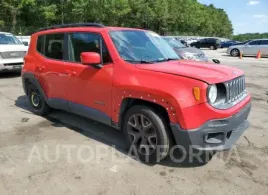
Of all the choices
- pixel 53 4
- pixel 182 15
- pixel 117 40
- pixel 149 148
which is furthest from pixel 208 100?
pixel 182 15

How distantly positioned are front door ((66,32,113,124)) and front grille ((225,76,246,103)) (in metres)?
1.56

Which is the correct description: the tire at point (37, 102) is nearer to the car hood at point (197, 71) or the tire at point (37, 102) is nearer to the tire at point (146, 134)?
the tire at point (146, 134)

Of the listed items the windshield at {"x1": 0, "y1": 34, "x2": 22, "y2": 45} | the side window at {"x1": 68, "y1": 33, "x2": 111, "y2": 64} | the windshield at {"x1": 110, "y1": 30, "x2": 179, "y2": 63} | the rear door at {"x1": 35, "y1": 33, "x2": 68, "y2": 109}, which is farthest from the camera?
the windshield at {"x1": 0, "y1": 34, "x2": 22, "y2": 45}

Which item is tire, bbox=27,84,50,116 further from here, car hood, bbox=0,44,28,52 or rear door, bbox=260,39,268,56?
rear door, bbox=260,39,268,56

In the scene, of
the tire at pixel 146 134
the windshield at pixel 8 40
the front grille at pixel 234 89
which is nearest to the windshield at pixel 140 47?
the tire at pixel 146 134

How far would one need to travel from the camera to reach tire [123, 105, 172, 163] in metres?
3.64

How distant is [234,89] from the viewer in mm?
3832

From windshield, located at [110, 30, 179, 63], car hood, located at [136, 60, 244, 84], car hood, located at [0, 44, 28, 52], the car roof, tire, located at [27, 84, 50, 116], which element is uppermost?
the car roof

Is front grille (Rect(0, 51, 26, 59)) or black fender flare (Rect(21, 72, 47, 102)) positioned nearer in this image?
black fender flare (Rect(21, 72, 47, 102))

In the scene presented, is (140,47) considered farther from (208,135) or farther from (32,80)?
(32,80)

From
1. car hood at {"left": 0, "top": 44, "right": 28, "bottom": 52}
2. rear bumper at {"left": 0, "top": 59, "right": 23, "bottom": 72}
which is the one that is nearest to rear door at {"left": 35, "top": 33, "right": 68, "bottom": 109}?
rear bumper at {"left": 0, "top": 59, "right": 23, "bottom": 72}

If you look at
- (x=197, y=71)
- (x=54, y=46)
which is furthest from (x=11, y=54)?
(x=197, y=71)

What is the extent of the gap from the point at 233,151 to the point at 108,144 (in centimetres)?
186

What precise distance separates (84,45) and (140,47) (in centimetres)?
93
